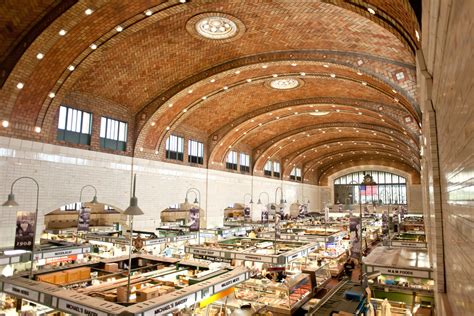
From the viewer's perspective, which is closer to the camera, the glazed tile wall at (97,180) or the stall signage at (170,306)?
the stall signage at (170,306)

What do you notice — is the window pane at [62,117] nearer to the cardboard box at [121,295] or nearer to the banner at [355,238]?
the cardboard box at [121,295]

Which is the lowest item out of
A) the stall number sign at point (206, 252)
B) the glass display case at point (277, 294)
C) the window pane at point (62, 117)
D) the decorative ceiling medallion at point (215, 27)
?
the glass display case at point (277, 294)

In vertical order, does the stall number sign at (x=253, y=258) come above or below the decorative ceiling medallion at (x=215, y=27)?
below

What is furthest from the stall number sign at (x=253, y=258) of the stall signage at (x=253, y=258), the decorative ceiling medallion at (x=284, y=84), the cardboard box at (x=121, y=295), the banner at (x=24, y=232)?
the decorative ceiling medallion at (x=284, y=84)

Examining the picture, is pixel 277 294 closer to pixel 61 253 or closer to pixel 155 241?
pixel 155 241

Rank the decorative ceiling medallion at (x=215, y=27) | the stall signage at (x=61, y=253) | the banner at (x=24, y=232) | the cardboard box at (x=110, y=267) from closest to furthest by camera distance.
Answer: the cardboard box at (x=110, y=267) → the banner at (x=24, y=232) → the stall signage at (x=61, y=253) → the decorative ceiling medallion at (x=215, y=27)

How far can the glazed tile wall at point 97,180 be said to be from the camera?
43.3ft

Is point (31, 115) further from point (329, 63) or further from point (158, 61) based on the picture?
point (329, 63)

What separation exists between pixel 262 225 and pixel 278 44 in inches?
481

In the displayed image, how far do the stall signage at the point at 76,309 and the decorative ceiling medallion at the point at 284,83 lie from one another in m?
16.2

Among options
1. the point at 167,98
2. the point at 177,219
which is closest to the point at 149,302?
the point at 167,98

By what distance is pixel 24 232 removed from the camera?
951 cm

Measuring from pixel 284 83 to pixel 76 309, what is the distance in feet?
56.1

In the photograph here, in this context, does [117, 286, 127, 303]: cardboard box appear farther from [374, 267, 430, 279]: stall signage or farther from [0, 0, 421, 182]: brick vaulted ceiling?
[0, 0, 421, 182]: brick vaulted ceiling
